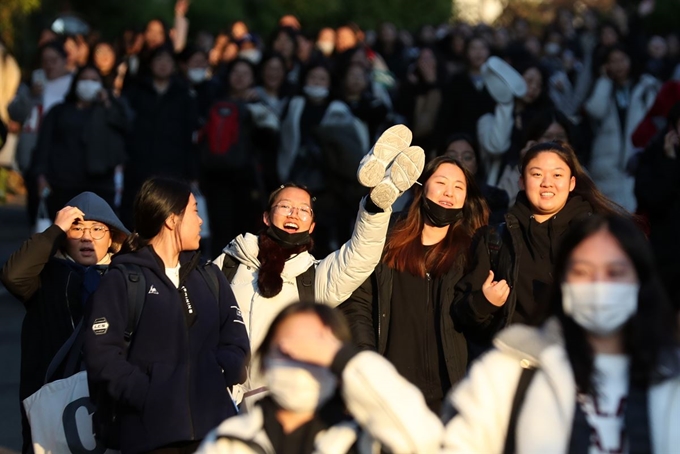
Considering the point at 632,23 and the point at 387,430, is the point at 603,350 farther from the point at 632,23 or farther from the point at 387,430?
the point at 632,23

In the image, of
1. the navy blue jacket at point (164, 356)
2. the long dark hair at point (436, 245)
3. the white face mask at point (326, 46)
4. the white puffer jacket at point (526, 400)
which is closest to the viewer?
the white puffer jacket at point (526, 400)

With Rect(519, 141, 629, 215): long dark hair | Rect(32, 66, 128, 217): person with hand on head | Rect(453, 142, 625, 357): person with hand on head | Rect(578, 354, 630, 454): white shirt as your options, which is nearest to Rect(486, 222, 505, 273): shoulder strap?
Rect(453, 142, 625, 357): person with hand on head

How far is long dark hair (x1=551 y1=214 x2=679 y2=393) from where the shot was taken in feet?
13.3

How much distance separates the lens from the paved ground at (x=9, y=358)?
29.8 ft

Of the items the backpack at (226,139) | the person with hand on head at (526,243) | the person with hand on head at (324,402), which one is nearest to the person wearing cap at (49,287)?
the person with hand on head at (526,243)

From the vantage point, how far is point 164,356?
6.08 metres

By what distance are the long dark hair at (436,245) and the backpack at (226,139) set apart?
6.74 meters

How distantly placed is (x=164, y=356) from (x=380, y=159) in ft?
4.58

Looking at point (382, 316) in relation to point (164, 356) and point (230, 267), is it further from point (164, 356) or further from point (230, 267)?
point (164, 356)

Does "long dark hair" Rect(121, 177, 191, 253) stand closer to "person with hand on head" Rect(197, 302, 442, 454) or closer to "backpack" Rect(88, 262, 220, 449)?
"backpack" Rect(88, 262, 220, 449)

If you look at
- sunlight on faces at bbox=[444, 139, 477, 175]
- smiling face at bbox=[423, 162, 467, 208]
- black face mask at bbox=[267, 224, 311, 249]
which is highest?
sunlight on faces at bbox=[444, 139, 477, 175]

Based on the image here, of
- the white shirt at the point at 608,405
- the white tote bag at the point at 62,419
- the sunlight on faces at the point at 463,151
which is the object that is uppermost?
→ the sunlight on faces at the point at 463,151

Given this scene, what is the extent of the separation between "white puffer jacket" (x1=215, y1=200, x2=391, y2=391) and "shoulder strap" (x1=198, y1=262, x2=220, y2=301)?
53cm

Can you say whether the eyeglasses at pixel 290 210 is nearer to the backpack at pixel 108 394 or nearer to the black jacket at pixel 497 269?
the black jacket at pixel 497 269
